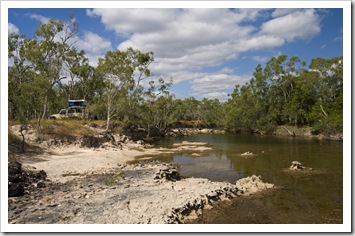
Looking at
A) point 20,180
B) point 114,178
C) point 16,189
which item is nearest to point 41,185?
point 20,180

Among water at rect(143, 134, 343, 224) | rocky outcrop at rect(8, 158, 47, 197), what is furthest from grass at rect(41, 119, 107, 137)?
rocky outcrop at rect(8, 158, 47, 197)

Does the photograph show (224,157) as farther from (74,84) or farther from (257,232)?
(74,84)

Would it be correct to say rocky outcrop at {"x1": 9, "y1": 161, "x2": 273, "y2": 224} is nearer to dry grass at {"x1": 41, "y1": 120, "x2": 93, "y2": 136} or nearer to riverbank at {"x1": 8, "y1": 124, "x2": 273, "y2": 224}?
riverbank at {"x1": 8, "y1": 124, "x2": 273, "y2": 224}

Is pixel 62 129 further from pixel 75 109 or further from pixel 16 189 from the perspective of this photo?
pixel 16 189

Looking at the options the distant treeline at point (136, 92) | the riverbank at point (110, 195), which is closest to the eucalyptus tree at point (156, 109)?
the distant treeline at point (136, 92)

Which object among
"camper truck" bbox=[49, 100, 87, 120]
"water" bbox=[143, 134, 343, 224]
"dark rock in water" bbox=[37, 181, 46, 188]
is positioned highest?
"camper truck" bbox=[49, 100, 87, 120]

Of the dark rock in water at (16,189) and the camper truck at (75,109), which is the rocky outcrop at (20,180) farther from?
the camper truck at (75,109)

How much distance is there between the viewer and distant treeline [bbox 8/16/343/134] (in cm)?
3316

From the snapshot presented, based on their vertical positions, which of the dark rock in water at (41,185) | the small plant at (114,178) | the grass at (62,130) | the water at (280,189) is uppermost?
the grass at (62,130)

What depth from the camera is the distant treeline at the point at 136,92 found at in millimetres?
33156

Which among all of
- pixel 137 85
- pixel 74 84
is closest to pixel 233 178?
pixel 137 85

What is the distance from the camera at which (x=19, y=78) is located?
31.5 m

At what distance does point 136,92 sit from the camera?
58469 millimetres

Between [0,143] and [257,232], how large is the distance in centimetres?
968
